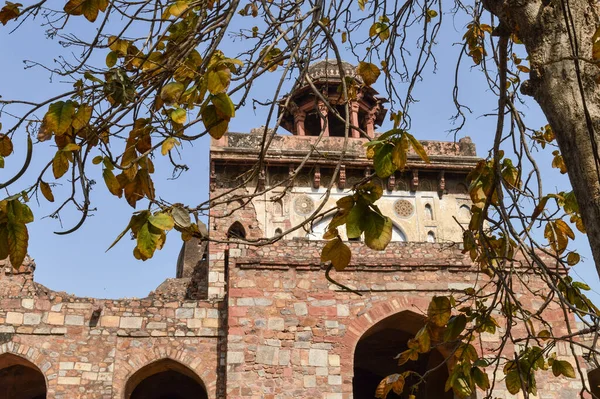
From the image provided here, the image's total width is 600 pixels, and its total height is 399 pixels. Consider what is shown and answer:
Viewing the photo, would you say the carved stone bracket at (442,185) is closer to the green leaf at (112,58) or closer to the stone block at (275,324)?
the stone block at (275,324)

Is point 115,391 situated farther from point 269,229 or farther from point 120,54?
point 120,54

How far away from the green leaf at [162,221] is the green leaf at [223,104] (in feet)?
1.60

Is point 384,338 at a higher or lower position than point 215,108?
higher

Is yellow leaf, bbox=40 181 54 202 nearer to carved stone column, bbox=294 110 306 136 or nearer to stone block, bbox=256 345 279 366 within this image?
stone block, bbox=256 345 279 366

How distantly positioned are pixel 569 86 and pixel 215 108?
4.80ft

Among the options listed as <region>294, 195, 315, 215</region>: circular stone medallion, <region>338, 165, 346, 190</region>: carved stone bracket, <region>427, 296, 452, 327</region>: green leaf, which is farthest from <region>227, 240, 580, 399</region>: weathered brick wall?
<region>427, 296, 452, 327</region>: green leaf

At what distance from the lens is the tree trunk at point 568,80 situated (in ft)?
9.89

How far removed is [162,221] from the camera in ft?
10.3

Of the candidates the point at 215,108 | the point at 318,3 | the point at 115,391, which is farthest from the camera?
the point at 115,391

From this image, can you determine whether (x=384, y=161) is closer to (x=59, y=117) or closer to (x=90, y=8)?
(x=59, y=117)

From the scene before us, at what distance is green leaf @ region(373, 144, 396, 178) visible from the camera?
327cm

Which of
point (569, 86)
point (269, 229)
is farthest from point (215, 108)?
point (269, 229)

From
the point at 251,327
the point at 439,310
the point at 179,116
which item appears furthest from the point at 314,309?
the point at 179,116

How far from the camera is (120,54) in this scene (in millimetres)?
4230
